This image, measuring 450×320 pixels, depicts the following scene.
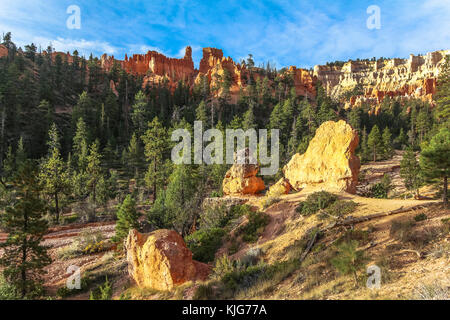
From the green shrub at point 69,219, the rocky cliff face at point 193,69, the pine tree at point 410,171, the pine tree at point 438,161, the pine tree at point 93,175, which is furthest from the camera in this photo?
the rocky cliff face at point 193,69

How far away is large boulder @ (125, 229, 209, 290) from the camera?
8281 millimetres

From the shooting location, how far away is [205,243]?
12.9 m

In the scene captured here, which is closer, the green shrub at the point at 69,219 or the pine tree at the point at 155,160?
the green shrub at the point at 69,219

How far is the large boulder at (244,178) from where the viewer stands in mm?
19188

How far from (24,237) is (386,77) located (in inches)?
6427

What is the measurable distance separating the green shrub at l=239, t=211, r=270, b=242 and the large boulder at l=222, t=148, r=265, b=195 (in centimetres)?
508

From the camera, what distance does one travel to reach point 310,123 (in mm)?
41969

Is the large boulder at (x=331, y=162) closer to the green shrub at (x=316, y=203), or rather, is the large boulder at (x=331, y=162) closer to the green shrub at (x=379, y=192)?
the green shrub at (x=316, y=203)

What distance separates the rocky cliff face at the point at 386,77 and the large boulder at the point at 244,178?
3867 inches

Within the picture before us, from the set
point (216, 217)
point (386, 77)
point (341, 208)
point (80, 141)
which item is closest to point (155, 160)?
point (80, 141)

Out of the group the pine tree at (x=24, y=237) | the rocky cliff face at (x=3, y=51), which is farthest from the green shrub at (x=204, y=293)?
the rocky cliff face at (x=3, y=51)

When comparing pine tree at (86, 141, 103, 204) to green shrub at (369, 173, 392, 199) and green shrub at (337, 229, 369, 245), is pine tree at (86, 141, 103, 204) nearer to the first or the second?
green shrub at (337, 229, 369, 245)

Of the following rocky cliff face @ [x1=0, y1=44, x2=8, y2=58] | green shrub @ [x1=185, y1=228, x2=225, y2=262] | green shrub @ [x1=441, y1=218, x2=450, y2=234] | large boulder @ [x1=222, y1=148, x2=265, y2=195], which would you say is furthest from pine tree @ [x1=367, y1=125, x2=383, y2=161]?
rocky cliff face @ [x1=0, y1=44, x2=8, y2=58]
